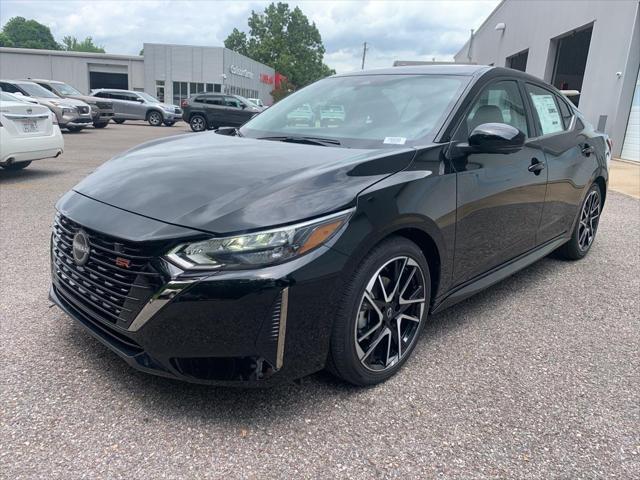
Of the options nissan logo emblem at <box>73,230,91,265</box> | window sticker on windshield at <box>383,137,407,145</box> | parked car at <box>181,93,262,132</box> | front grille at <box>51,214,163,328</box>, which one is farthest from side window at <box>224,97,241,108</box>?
nissan logo emblem at <box>73,230,91,265</box>

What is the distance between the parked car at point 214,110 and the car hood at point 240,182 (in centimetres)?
1973

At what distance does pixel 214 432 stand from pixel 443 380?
3.88 ft

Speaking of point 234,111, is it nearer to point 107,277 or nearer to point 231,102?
point 231,102

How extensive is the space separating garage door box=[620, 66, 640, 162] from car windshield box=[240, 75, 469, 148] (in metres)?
13.4

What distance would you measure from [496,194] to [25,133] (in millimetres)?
7080

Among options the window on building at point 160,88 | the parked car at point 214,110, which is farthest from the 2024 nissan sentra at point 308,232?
the window on building at point 160,88

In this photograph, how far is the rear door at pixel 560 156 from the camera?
376 cm

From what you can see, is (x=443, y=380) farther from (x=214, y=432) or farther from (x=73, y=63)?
(x=73, y=63)

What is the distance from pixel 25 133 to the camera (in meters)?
7.48

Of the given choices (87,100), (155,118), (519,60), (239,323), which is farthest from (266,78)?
(239,323)

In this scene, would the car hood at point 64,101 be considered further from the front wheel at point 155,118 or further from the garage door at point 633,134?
the garage door at point 633,134

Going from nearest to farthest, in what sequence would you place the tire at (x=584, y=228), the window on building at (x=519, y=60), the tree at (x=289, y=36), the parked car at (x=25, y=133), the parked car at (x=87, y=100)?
the tire at (x=584, y=228) < the parked car at (x=25, y=133) < the parked car at (x=87, y=100) < the window on building at (x=519, y=60) < the tree at (x=289, y=36)

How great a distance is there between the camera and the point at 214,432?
213 cm

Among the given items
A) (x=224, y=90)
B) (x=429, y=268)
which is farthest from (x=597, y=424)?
(x=224, y=90)
